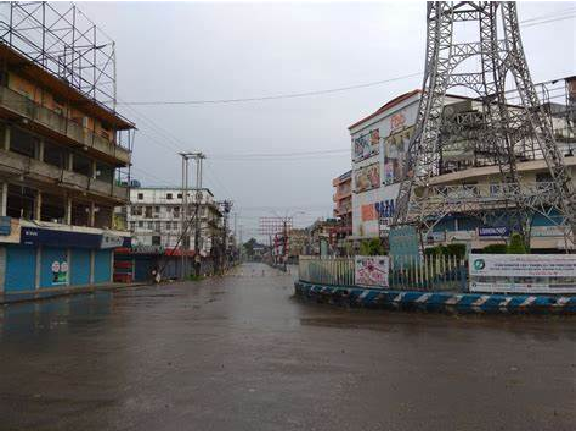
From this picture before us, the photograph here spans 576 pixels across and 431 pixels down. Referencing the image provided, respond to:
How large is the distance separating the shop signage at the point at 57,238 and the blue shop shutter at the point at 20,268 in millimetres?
1036

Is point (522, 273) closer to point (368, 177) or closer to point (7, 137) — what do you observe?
point (7, 137)

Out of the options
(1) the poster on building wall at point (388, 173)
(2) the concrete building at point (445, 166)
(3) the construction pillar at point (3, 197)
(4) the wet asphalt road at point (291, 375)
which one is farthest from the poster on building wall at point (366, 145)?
(4) the wet asphalt road at point (291, 375)

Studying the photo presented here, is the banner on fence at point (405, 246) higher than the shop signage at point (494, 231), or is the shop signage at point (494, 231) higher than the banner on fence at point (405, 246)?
the shop signage at point (494, 231)

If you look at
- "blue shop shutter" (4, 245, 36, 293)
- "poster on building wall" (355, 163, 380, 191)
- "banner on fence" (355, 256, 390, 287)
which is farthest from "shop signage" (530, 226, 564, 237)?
"blue shop shutter" (4, 245, 36, 293)

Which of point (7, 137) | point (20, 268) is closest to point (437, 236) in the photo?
point (20, 268)

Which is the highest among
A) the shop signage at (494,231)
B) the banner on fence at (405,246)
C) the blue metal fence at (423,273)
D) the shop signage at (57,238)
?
the shop signage at (494,231)

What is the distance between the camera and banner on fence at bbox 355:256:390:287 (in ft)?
57.4

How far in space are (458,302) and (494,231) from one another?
2495 centimetres

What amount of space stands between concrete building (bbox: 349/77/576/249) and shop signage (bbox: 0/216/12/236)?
84.2ft

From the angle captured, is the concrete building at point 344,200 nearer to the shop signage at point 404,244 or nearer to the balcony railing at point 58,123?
the balcony railing at point 58,123

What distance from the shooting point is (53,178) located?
31391 mm

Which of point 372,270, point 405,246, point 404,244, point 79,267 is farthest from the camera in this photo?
point 79,267

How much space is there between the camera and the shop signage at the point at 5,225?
26750 mm

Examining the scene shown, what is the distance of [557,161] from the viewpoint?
78.5 ft
